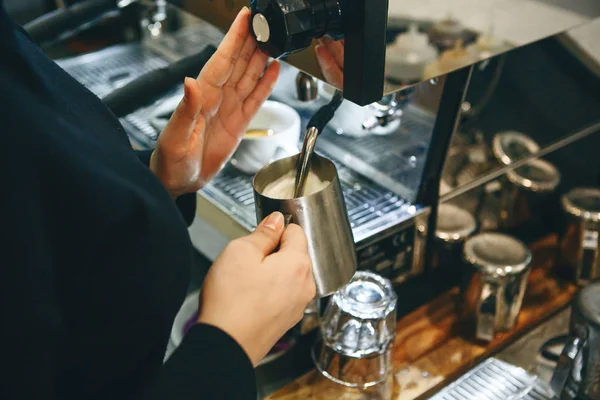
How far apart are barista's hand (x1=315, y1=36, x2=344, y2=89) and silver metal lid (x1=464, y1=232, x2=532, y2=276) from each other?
0.46 m

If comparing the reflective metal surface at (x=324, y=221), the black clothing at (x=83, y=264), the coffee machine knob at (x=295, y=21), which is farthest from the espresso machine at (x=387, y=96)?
the black clothing at (x=83, y=264)

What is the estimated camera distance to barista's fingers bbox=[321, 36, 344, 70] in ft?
2.27

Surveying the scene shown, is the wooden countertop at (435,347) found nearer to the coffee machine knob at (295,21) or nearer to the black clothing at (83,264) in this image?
the black clothing at (83,264)

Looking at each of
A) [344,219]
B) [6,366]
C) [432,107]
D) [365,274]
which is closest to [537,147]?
[432,107]

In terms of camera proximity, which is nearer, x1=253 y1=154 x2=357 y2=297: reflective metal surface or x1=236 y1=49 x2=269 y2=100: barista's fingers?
x1=253 y1=154 x2=357 y2=297: reflective metal surface

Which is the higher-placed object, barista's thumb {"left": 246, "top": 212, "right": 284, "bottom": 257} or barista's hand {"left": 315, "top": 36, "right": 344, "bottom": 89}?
barista's hand {"left": 315, "top": 36, "right": 344, "bottom": 89}

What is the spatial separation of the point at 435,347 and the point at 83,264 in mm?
719

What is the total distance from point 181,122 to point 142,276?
30cm

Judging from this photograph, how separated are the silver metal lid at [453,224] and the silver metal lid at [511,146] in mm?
127

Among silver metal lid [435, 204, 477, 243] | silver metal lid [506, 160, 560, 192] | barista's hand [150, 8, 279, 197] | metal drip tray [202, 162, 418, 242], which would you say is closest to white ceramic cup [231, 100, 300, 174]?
metal drip tray [202, 162, 418, 242]

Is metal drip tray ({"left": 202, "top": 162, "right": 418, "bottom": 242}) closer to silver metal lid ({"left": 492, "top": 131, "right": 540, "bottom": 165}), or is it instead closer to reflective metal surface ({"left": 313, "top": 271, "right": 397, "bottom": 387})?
reflective metal surface ({"left": 313, "top": 271, "right": 397, "bottom": 387})

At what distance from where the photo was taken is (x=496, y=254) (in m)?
1.05

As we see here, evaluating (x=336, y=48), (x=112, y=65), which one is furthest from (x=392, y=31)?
(x=112, y=65)

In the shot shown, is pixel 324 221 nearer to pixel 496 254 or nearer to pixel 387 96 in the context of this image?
pixel 387 96
